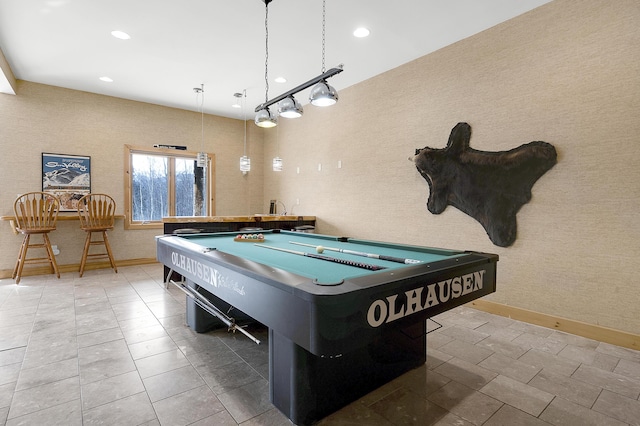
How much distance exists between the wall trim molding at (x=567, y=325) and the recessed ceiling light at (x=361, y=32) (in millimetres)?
3138

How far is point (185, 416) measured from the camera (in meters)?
1.64

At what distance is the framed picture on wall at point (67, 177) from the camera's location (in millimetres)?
4988

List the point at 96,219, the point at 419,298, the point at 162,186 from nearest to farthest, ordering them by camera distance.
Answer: the point at 419,298, the point at 96,219, the point at 162,186

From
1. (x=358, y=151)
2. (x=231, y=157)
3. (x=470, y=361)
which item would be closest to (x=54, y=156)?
(x=231, y=157)

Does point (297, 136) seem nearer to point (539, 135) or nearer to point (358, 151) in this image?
point (358, 151)

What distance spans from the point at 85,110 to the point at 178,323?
172 inches

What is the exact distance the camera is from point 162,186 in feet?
20.3

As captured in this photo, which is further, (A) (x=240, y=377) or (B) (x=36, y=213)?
(B) (x=36, y=213)

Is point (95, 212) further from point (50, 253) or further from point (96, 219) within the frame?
point (50, 253)

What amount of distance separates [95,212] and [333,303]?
535 centimetres

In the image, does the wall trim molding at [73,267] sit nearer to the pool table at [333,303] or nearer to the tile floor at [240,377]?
the tile floor at [240,377]

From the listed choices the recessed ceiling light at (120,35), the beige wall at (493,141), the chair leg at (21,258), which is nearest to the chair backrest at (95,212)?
the beige wall at (493,141)

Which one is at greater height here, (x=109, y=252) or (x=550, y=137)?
(x=550, y=137)

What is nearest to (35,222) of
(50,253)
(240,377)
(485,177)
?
(50,253)
